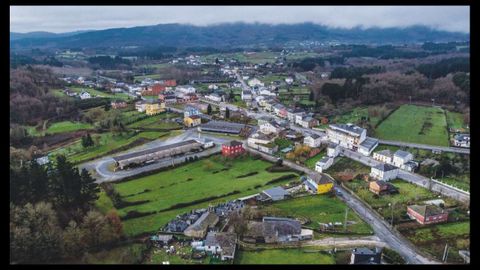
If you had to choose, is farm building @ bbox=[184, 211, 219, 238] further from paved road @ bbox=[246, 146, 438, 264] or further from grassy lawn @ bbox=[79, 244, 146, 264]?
paved road @ bbox=[246, 146, 438, 264]

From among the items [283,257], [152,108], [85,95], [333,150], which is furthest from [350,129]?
[85,95]

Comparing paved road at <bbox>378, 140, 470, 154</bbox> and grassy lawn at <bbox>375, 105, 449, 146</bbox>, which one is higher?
grassy lawn at <bbox>375, 105, 449, 146</bbox>

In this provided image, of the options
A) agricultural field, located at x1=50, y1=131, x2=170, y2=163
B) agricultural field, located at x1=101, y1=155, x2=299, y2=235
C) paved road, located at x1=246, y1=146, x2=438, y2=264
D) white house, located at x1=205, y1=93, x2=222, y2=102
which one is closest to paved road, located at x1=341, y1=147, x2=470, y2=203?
paved road, located at x1=246, y1=146, x2=438, y2=264

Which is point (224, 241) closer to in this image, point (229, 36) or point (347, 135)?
point (347, 135)

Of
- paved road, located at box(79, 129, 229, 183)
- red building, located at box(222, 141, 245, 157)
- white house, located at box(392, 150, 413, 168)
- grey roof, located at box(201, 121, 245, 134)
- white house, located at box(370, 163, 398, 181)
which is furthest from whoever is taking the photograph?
grey roof, located at box(201, 121, 245, 134)

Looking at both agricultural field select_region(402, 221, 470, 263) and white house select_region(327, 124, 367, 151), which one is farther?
white house select_region(327, 124, 367, 151)

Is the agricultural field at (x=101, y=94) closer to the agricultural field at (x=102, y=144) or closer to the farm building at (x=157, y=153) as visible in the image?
the agricultural field at (x=102, y=144)
